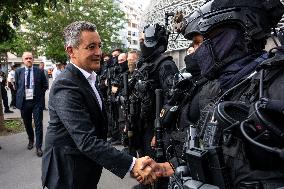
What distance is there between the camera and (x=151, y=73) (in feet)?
16.4

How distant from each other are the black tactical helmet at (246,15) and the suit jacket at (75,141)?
0.97 metres

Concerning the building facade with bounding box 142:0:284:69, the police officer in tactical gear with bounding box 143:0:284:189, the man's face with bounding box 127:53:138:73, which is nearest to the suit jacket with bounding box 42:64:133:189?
the police officer in tactical gear with bounding box 143:0:284:189

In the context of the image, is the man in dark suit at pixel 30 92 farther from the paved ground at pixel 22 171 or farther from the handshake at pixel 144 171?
the handshake at pixel 144 171

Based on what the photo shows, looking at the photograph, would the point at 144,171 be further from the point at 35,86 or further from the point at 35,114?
the point at 35,86

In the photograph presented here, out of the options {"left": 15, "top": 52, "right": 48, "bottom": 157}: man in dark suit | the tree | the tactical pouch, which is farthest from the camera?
the tree

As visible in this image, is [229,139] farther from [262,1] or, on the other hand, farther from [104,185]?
[104,185]

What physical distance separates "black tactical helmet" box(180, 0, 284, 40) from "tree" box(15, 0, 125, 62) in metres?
27.4

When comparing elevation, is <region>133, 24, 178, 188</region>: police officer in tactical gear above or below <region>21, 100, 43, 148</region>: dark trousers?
above

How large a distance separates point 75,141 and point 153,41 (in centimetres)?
281

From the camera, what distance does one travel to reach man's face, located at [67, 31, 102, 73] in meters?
2.80

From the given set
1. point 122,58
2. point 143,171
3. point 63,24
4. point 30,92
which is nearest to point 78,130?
point 143,171

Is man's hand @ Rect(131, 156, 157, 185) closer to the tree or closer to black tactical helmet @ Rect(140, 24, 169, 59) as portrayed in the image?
black tactical helmet @ Rect(140, 24, 169, 59)

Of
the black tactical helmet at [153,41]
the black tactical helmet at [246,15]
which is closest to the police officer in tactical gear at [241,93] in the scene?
the black tactical helmet at [246,15]

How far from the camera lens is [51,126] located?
9.16 feet
